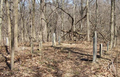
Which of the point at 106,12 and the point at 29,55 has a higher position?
the point at 106,12

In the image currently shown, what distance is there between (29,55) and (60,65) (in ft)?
7.04

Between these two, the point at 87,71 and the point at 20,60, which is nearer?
the point at 87,71

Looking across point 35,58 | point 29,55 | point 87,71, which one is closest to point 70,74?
point 87,71

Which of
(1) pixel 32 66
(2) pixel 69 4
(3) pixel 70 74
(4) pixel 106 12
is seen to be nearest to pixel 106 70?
(3) pixel 70 74

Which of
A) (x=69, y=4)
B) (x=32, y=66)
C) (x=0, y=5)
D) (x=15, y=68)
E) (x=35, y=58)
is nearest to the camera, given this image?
(x=15, y=68)

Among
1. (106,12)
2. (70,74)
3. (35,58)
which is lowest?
(70,74)

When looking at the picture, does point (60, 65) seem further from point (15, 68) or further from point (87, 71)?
point (15, 68)

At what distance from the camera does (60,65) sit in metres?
6.74

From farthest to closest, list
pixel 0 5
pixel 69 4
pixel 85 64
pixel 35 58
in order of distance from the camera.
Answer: pixel 69 4 < pixel 0 5 < pixel 35 58 < pixel 85 64

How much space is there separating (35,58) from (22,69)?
4.96ft

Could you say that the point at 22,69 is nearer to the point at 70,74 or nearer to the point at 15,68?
the point at 15,68

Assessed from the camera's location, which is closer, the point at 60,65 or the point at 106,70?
the point at 106,70

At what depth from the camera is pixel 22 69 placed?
5.92 m

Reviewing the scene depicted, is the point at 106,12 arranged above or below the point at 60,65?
above
